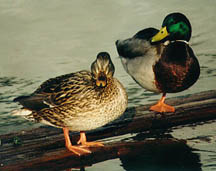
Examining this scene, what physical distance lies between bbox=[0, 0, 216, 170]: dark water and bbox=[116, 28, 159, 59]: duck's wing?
788 millimetres

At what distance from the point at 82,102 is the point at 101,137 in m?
0.59

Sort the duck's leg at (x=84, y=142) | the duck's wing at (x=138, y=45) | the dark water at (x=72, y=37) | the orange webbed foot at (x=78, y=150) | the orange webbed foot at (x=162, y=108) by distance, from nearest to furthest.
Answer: the orange webbed foot at (x=78, y=150), the duck's leg at (x=84, y=142), the orange webbed foot at (x=162, y=108), the duck's wing at (x=138, y=45), the dark water at (x=72, y=37)

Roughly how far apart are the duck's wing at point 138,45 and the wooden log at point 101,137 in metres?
0.70

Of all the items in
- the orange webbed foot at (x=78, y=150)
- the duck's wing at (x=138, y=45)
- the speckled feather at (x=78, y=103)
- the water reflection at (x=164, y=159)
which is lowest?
the water reflection at (x=164, y=159)

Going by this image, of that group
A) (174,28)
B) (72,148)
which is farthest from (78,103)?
(174,28)

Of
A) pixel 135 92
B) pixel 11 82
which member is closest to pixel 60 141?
pixel 135 92

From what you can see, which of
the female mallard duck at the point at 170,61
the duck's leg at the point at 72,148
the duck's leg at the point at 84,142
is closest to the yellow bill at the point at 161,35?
the female mallard duck at the point at 170,61

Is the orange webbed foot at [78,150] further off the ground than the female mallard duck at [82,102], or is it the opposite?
the female mallard duck at [82,102]

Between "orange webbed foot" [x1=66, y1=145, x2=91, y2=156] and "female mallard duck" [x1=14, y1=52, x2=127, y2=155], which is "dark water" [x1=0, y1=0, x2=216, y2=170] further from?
"orange webbed foot" [x1=66, y1=145, x2=91, y2=156]

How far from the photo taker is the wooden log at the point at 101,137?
14.8 feet

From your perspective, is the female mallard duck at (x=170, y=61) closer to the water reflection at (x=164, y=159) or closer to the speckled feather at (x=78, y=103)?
the water reflection at (x=164, y=159)

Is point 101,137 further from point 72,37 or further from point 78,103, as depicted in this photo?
point 72,37

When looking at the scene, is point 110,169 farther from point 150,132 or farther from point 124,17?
point 124,17

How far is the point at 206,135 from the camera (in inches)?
203
